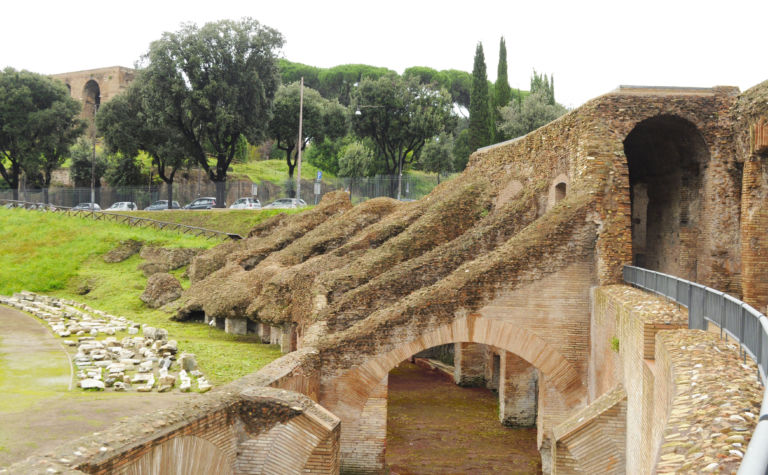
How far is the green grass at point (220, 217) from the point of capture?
113ft

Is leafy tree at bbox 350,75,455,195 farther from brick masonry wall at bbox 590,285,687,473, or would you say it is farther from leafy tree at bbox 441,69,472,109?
brick masonry wall at bbox 590,285,687,473

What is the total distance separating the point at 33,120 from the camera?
40688 millimetres

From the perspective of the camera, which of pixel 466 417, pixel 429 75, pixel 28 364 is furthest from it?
pixel 429 75

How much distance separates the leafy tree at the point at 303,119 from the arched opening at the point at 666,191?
28178 millimetres

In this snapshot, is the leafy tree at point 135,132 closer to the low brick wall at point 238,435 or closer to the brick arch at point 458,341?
the brick arch at point 458,341

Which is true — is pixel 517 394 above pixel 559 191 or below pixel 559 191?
below

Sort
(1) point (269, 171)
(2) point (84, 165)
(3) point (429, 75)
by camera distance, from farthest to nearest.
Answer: (3) point (429, 75) → (1) point (269, 171) → (2) point (84, 165)

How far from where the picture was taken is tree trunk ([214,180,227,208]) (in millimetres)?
38312

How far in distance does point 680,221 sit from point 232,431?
9.59 m

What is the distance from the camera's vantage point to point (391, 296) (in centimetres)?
1326

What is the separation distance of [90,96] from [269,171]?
22.5 metres

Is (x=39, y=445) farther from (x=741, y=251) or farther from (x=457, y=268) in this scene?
(x=741, y=251)

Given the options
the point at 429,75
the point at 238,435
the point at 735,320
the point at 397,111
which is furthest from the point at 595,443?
the point at 429,75

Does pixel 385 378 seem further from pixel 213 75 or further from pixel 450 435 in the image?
pixel 213 75
